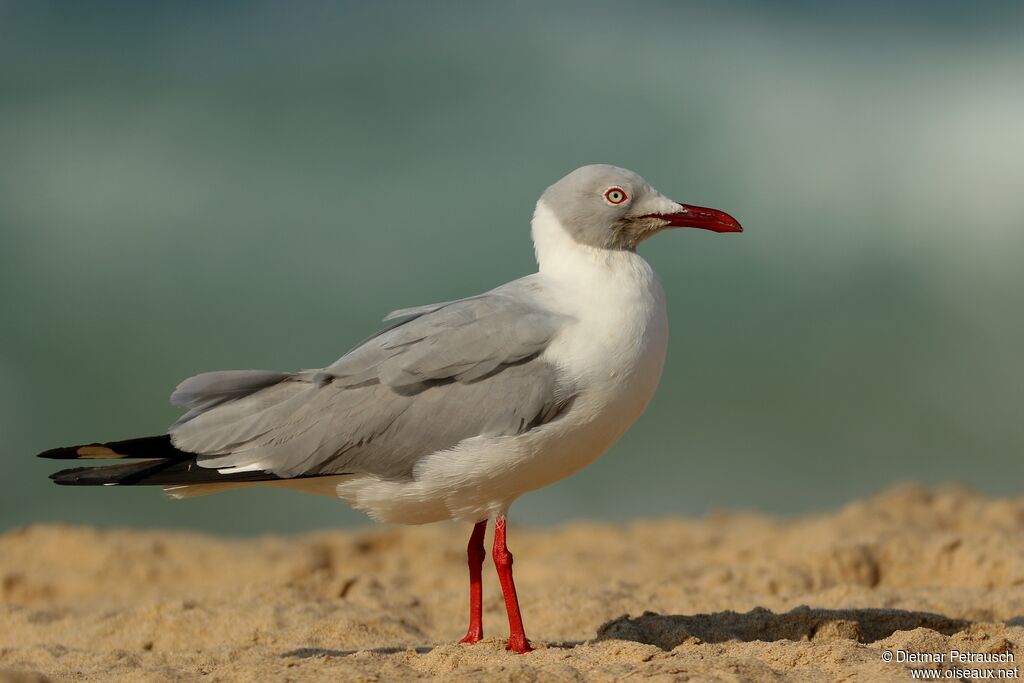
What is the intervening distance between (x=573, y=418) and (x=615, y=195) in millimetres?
1346

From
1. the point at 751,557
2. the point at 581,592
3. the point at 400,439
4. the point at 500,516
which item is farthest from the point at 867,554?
the point at 400,439

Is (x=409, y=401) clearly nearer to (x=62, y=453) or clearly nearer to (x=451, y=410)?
(x=451, y=410)

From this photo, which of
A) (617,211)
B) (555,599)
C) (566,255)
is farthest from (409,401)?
(555,599)

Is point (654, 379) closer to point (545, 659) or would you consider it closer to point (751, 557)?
point (545, 659)

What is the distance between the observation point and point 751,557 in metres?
9.79

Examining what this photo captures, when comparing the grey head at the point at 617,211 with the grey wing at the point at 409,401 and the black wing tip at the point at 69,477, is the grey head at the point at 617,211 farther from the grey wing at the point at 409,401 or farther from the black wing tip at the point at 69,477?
the black wing tip at the point at 69,477

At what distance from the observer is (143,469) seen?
570cm

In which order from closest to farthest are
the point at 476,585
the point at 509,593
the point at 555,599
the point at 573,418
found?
the point at 573,418 < the point at 509,593 < the point at 476,585 < the point at 555,599

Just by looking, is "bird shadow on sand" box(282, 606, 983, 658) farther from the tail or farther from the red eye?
the red eye

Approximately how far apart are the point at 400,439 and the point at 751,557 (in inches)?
202

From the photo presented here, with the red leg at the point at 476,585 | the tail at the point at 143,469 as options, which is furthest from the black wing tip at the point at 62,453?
the red leg at the point at 476,585

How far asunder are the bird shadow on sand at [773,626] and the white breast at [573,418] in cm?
94

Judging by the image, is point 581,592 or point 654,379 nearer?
point 654,379

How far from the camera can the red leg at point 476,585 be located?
582 cm
